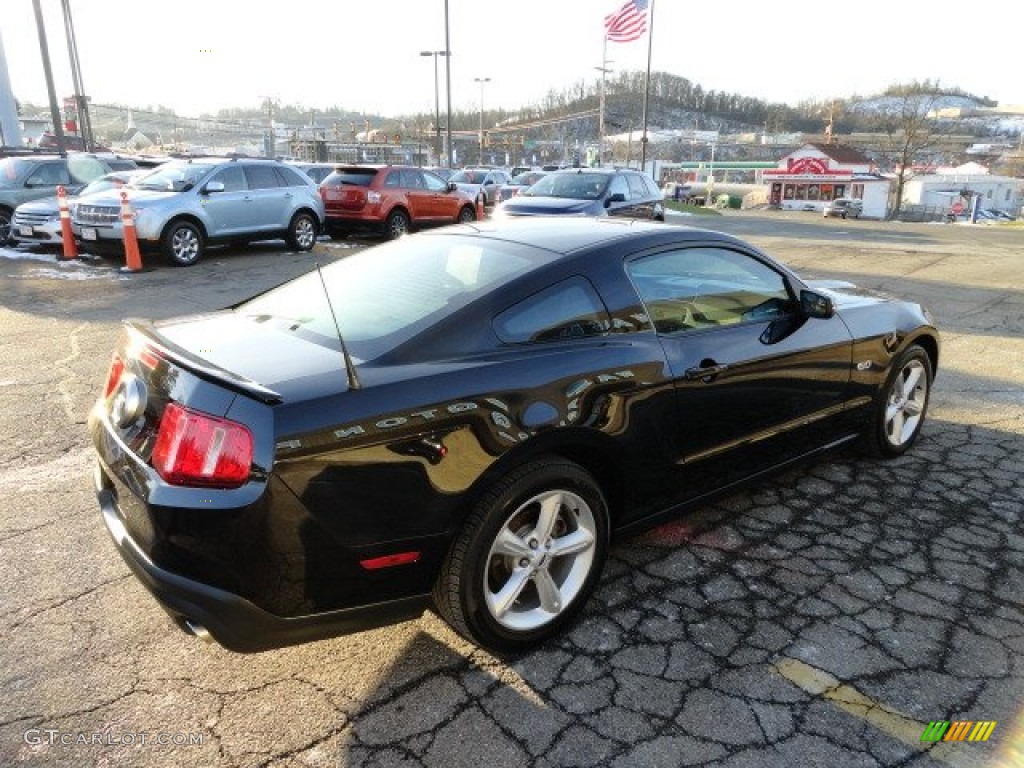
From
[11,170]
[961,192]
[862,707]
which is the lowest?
[961,192]

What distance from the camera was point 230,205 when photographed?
12070mm

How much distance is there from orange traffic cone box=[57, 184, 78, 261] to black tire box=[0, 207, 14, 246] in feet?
6.08

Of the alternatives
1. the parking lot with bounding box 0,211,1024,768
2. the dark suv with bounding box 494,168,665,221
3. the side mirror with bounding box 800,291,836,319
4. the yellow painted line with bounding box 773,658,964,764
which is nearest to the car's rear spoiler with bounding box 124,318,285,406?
the parking lot with bounding box 0,211,1024,768

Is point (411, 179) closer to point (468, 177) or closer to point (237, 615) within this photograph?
point (468, 177)

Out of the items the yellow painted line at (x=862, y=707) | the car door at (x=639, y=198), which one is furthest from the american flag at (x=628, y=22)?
the yellow painted line at (x=862, y=707)

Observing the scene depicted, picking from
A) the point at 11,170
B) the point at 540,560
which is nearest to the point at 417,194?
the point at 11,170

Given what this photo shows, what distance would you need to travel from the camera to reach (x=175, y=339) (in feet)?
8.70

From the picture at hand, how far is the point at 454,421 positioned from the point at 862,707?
1.60 m

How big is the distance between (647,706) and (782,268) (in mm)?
2258

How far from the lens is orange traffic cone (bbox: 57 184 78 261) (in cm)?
1156

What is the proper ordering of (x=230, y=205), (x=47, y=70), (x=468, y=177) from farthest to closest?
1. (x=468, y=177)
2. (x=47, y=70)
3. (x=230, y=205)

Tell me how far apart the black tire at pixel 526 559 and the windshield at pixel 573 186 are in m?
10.0

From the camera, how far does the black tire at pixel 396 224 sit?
14.5 m

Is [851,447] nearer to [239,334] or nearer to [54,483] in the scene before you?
[239,334]
